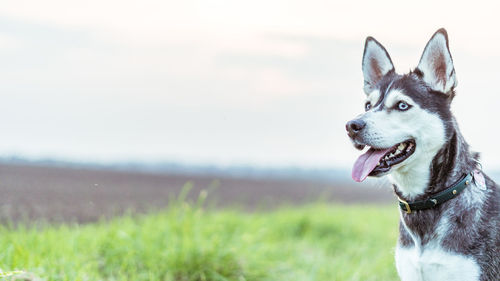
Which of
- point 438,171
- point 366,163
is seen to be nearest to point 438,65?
point 438,171

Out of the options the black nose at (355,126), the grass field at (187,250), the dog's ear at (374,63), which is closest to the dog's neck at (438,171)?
the black nose at (355,126)

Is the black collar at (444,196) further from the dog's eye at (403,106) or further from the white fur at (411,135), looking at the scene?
the dog's eye at (403,106)

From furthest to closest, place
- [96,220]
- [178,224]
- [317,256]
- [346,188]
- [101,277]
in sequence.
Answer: [346,188], [96,220], [317,256], [178,224], [101,277]

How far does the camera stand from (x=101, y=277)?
5.35m

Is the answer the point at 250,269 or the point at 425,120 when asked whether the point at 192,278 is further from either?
the point at 425,120

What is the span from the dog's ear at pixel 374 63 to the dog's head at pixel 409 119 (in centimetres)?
28

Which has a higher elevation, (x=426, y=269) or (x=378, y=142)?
(x=378, y=142)

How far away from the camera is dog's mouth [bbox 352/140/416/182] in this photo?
12.1 feet

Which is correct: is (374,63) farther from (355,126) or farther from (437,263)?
(437,263)

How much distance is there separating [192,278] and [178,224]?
1035mm

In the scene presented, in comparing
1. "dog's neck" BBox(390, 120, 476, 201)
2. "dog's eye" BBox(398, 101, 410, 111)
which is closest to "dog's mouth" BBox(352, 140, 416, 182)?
"dog's neck" BBox(390, 120, 476, 201)

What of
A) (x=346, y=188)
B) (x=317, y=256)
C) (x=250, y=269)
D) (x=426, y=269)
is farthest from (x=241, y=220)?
(x=346, y=188)

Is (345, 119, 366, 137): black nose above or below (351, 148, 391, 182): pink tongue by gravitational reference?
above

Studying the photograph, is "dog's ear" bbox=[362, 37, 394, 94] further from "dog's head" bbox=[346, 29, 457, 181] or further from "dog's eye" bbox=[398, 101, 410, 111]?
"dog's eye" bbox=[398, 101, 410, 111]
